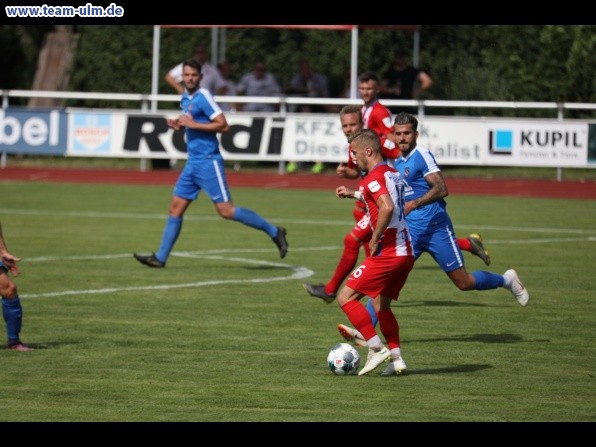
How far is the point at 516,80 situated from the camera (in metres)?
33.5

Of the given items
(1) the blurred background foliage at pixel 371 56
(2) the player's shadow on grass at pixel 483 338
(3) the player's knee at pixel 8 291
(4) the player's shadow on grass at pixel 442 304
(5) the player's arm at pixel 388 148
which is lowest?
(2) the player's shadow on grass at pixel 483 338

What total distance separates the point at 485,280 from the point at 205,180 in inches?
205

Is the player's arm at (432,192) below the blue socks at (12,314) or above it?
above

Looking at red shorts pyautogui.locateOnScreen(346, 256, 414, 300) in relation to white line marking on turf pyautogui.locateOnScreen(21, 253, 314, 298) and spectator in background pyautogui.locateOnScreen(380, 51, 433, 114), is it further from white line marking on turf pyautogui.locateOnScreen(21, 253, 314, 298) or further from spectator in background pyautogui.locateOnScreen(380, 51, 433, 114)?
spectator in background pyautogui.locateOnScreen(380, 51, 433, 114)

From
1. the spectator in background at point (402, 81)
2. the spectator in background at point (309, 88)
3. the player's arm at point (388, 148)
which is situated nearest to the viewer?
the player's arm at point (388, 148)

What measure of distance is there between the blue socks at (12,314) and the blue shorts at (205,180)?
5580mm

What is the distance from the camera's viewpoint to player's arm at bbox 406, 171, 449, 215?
36.0ft

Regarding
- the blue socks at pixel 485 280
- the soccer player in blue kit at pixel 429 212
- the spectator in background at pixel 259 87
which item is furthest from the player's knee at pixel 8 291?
the spectator in background at pixel 259 87

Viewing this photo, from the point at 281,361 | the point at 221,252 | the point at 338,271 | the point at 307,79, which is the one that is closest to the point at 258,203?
the point at 221,252

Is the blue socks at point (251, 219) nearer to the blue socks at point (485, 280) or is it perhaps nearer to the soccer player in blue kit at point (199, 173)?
the soccer player in blue kit at point (199, 173)

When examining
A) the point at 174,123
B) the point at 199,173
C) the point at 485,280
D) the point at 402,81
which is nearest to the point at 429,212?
the point at 485,280

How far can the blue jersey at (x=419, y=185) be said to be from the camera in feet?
36.8

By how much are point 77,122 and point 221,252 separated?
1246 cm
